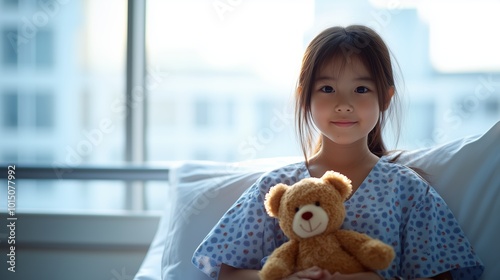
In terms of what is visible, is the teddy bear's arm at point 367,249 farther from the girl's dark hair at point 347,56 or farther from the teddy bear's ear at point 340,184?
the girl's dark hair at point 347,56

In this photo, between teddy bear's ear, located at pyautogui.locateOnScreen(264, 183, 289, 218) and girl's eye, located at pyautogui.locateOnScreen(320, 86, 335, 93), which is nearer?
teddy bear's ear, located at pyautogui.locateOnScreen(264, 183, 289, 218)

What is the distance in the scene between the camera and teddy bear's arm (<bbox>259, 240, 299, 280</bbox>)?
98 cm

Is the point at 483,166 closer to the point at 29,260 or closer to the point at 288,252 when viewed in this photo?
the point at 288,252

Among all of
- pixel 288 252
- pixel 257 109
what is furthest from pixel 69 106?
pixel 288 252

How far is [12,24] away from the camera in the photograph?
202cm

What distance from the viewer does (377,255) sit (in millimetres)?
955

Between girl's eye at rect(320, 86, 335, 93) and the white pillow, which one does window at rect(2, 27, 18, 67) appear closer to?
the white pillow

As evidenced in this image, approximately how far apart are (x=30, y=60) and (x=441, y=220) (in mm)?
1604

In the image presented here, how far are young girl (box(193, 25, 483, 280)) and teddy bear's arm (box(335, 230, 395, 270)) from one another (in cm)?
8

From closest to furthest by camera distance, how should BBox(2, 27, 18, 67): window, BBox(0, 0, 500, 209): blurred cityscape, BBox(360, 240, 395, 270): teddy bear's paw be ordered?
BBox(360, 240, 395, 270): teddy bear's paw
BBox(0, 0, 500, 209): blurred cityscape
BBox(2, 27, 18, 67): window

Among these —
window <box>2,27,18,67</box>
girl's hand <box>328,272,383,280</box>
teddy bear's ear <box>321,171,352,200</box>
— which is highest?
window <box>2,27,18,67</box>

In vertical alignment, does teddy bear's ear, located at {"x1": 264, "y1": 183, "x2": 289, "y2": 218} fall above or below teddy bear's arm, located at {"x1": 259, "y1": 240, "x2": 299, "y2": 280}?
above

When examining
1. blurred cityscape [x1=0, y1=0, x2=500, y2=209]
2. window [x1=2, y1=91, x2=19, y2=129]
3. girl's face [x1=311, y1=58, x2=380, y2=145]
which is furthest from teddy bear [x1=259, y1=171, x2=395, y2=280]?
window [x1=2, y1=91, x2=19, y2=129]

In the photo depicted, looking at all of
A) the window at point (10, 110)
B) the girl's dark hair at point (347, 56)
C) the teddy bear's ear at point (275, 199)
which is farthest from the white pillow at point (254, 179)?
the window at point (10, 110)
